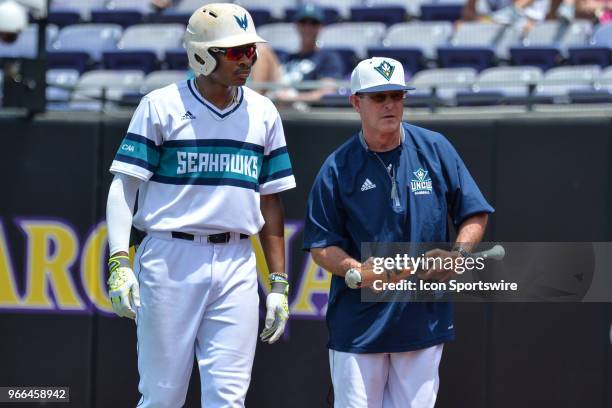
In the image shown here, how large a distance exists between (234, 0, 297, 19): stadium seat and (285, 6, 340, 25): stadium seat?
0.11 metres

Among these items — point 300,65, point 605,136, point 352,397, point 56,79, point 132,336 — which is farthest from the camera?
point 56,79

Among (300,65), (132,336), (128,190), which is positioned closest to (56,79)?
(300,65)

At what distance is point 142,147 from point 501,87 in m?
3.75

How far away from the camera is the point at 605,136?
511cm

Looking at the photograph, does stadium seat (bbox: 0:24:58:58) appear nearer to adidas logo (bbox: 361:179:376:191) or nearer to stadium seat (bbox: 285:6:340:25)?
stadium seat (bbox: 285:6:340:25)

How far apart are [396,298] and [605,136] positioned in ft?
6.01

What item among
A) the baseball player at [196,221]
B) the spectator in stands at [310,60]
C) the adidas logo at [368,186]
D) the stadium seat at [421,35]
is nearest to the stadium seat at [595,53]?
the stadium seat at [421,35]

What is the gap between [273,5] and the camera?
10039mm

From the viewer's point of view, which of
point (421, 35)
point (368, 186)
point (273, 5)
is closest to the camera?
point (368, 186)

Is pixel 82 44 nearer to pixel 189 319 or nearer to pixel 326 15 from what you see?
pixel 326 15

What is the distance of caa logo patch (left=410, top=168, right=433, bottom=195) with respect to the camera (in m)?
3.93

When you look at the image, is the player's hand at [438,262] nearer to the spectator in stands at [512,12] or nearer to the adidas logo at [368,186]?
the adidas logo at [368,186]

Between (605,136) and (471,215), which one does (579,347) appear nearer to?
(605,136)

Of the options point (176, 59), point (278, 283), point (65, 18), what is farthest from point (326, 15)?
point (278, 283)
